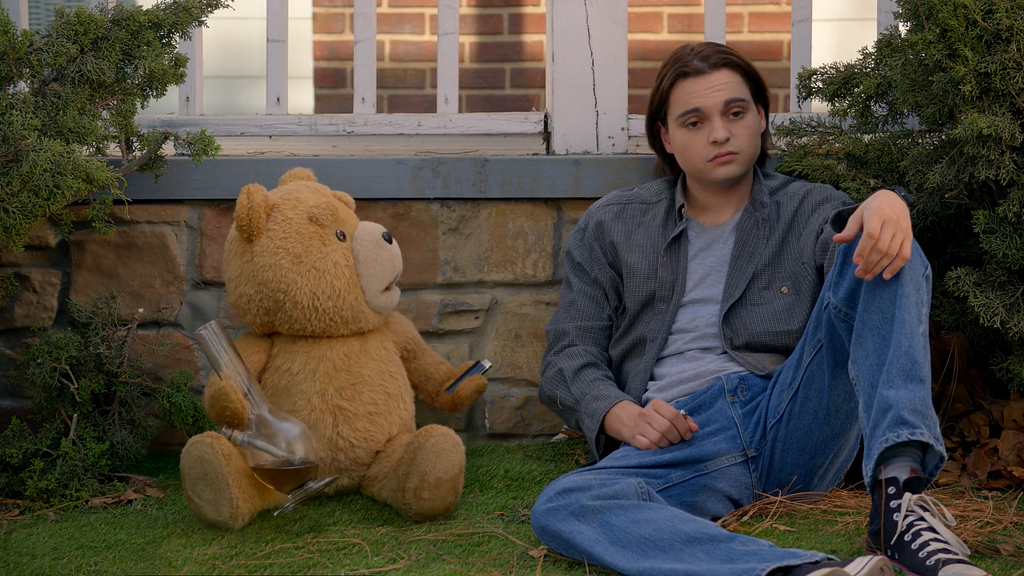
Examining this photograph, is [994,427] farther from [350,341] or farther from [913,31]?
[350,341]

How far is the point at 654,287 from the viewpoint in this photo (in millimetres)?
2334

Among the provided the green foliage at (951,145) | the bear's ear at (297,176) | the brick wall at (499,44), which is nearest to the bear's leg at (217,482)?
the bear's ear at (297,176)

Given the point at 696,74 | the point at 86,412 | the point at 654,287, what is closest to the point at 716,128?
the point at 696,74

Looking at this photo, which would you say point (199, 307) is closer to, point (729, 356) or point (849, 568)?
point (729, 356)

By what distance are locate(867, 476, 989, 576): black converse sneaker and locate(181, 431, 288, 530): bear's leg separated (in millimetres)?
1295

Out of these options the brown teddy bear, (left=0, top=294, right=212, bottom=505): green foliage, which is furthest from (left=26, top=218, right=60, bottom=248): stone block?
the brown teddy bear

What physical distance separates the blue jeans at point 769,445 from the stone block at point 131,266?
1453 mm

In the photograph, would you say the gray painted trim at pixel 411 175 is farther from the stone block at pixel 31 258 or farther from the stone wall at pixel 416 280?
the stone block at pixel 31 258

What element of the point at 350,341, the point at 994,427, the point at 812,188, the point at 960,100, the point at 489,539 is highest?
the point at 960,100

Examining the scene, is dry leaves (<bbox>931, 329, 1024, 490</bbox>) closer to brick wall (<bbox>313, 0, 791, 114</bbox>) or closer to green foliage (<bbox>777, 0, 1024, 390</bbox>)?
green foliage (<bbox>777, 0, 1024, 390</bbox>)

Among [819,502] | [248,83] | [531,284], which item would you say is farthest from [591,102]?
[248,83]

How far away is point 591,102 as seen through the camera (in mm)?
2898

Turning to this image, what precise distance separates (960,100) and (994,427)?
0.89 meters

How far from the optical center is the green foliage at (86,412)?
8.02ft
